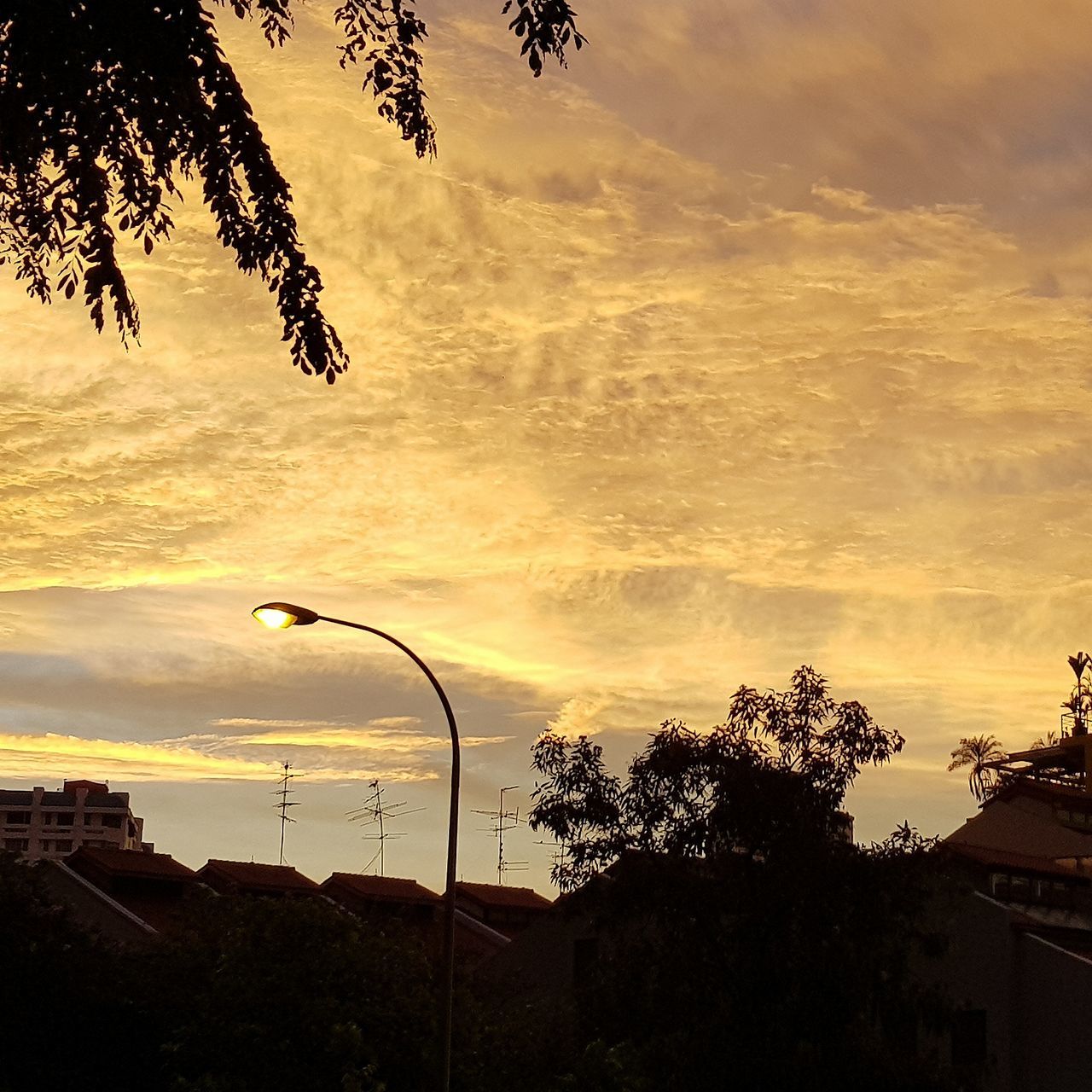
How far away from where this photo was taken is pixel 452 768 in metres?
22.5

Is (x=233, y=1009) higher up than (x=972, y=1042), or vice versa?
(x=233, y=1009)

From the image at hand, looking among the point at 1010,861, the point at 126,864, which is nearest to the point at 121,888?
the point at 126,864

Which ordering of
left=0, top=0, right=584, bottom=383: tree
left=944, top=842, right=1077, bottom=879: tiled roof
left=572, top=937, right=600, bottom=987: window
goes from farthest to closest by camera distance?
left=572, top=937, right=600, bottom=987: window < left=944, top=842, right=1077, bottom=879: tiled roof < left=0, top=0, right=584, bottom=383: tree

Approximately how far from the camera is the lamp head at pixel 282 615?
2086 cm

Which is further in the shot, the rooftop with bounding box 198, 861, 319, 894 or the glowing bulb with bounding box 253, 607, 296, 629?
the rooftop with bounding box 198, 861, 319, 894

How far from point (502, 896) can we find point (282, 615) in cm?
3981

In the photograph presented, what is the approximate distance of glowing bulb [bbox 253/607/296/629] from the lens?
68.4 ft

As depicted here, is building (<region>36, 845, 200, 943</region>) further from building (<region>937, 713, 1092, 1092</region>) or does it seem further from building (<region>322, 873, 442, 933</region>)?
building (<region>937, 713, 1092, 1092</region>)

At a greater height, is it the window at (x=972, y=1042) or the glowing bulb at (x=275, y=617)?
the glowing bulb at (x=275, y=617)

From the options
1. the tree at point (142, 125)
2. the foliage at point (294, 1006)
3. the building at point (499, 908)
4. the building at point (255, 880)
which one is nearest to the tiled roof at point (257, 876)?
the building at point (255, 880)

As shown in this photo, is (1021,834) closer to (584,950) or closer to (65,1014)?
(584,950)

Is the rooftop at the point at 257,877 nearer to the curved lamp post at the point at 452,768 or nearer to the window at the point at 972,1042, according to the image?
the window at the point at 972,1042

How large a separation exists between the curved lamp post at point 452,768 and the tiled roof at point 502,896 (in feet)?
115

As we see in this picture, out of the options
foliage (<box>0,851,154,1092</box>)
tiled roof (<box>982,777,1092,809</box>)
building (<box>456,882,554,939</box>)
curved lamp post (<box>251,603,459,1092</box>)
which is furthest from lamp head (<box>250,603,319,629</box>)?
tiled roof (<box>982,777,1092,809</box>)
